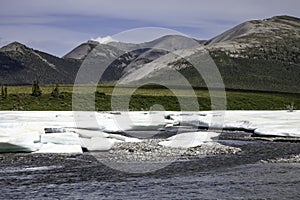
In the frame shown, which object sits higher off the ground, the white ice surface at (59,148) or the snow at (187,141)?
the white ice surface at (59,148)

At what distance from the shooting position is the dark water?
72.2 feet

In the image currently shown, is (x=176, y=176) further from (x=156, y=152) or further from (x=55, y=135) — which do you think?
(x=55, y=135)

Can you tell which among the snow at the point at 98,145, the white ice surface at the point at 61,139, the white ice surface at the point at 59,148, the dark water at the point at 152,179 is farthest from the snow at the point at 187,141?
the white ice surface at the point at 59,148

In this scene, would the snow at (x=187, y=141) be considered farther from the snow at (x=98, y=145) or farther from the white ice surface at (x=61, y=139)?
the white ice surface at (x=61, y=139)

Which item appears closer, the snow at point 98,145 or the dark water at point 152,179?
the dark water at point 152,179

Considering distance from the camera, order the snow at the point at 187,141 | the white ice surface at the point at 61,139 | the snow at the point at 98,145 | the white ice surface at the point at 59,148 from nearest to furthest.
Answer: the white ice surface at the point at 59,148 → the snow at the point at 98,145 → the white ice surface at the point at 61,139 → the snow at the point at 187,141

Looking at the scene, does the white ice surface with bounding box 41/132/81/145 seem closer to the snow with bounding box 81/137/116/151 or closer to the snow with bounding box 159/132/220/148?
the snow with bounding box 81/137/116/151

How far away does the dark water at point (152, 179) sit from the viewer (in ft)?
72.2

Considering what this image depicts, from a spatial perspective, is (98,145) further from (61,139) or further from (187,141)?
(187,141)

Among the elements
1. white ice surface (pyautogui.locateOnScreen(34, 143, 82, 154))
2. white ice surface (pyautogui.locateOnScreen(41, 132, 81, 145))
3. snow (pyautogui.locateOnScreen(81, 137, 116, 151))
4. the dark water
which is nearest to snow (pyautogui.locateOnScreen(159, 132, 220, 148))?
snow (pyautogui.locateOnScreen(81, 137, 116, 151))

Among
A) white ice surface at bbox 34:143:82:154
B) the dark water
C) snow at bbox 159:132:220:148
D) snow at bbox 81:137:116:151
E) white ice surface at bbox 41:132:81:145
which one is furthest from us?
snow at bbox 159:132:220:148

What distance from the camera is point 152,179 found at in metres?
25.8

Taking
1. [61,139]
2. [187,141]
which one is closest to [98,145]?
[61,139]

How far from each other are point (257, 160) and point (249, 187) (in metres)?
8.71
